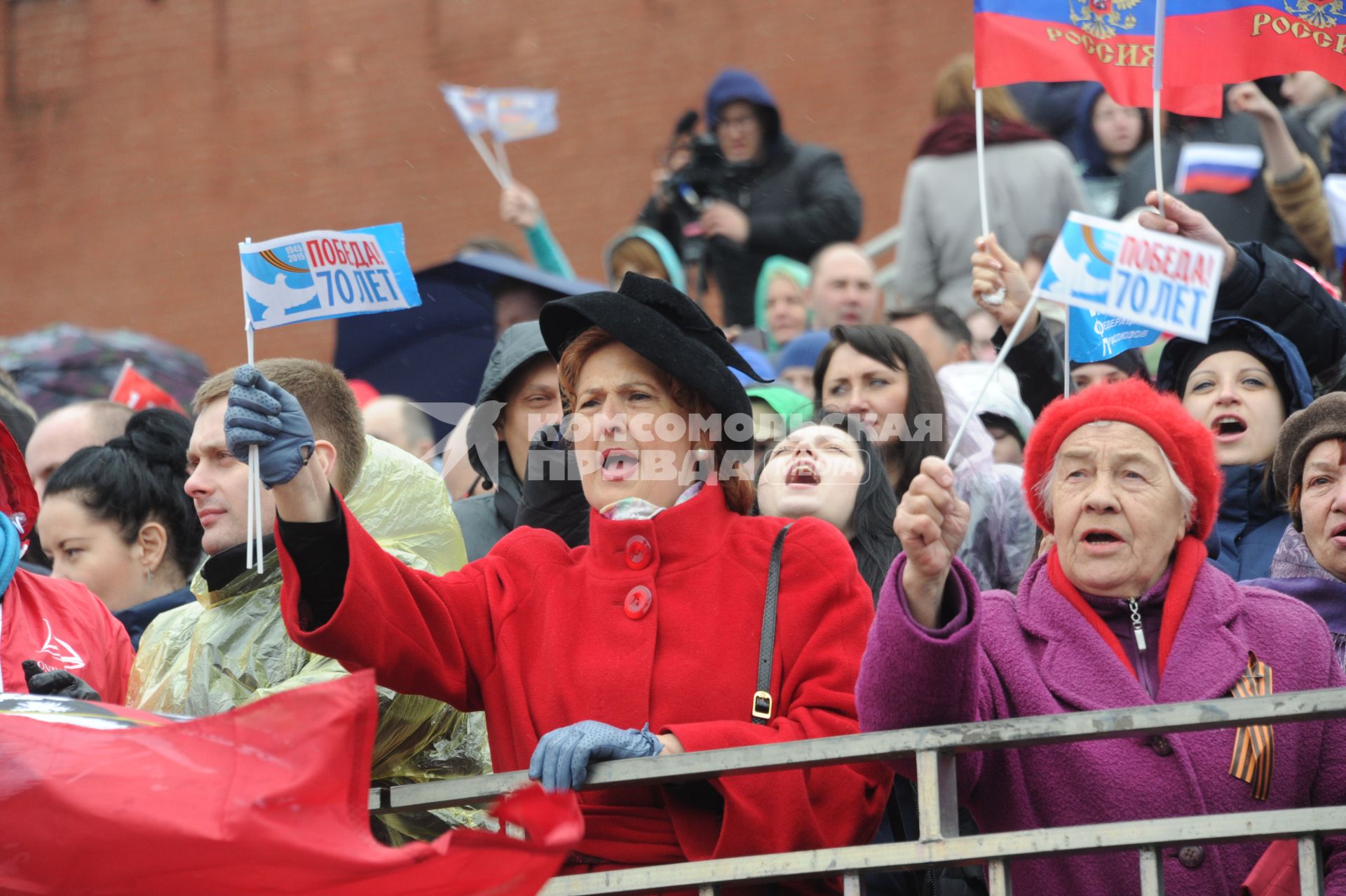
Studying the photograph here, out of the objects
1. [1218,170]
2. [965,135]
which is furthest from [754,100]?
[1218,170]

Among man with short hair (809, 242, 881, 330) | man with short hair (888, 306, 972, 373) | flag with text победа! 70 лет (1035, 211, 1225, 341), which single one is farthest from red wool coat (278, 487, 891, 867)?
man with short hair (809, 242, 881, 330)

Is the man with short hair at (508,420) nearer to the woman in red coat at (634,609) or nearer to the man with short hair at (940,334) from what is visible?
the woman in red coat at (634,609)

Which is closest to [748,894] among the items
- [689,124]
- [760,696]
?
[760,696]

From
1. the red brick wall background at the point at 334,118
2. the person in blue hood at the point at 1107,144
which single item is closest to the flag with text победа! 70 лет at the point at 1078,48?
the person in blue hood at the point at 1107,144

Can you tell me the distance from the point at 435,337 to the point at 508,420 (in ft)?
5.04

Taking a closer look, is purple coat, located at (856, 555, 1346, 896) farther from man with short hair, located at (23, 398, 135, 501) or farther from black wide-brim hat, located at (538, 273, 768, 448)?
man with short hair, located at (23, 398, 135, 501)

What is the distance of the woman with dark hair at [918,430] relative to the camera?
5.20m

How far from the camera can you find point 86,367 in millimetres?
10398

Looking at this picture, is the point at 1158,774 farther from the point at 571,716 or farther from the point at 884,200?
the point at 884,200

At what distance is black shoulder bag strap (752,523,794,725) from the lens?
3.51 meters

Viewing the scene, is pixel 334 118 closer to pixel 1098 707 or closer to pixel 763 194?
pixel 763 194

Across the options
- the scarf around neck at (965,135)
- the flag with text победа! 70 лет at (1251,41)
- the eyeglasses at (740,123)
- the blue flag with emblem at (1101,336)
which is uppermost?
the flag with text победа! 70 лет at (1251,41)

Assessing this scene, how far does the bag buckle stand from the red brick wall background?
10431mm

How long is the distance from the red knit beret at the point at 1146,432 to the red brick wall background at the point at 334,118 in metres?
9.90
